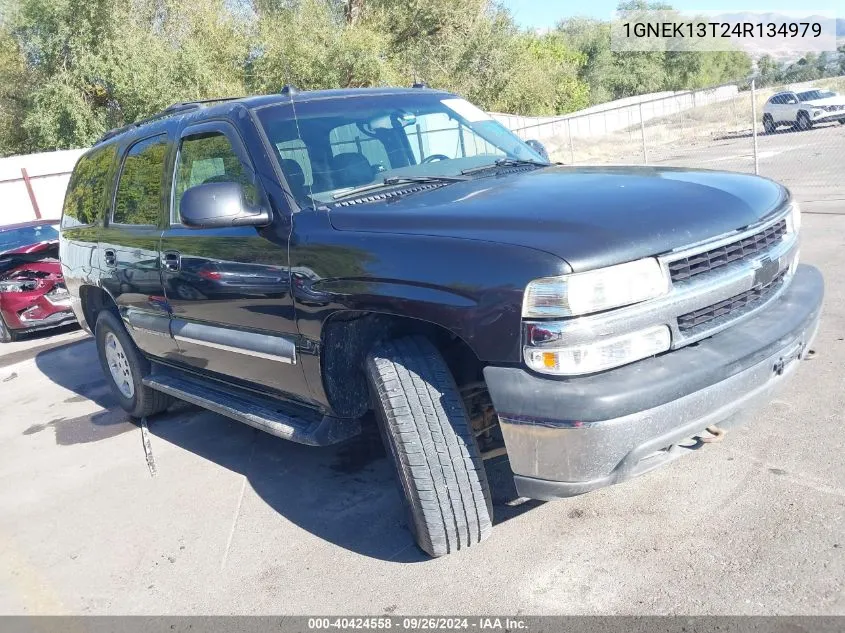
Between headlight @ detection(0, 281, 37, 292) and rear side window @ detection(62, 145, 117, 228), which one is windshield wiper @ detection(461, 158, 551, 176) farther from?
headlight @ detection(0, 281, 37, 292)

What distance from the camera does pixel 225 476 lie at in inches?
178

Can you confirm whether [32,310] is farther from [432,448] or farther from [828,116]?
[828,116]

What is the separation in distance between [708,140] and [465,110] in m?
25.7

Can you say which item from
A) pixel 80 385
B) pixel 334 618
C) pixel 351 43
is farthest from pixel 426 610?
pixel 351 43

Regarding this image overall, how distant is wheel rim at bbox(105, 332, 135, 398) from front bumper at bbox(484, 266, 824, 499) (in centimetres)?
368

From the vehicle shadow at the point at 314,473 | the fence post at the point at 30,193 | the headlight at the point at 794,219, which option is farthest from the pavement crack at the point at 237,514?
the fence post at the point at 30,193

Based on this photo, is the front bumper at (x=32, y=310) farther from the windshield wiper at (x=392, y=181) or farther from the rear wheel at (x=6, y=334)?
the windshield wiper at (x=392, y=181)

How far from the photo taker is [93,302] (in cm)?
594

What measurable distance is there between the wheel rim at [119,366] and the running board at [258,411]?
50 centimetres

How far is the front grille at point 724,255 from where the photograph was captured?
2838 mm

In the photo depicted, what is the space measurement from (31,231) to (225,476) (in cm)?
801

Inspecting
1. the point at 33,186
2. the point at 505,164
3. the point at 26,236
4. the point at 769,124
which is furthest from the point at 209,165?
the point at 769,124

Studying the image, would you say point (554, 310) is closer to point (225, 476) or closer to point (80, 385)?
point (225, 476)

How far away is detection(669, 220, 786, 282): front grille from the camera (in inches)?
112
